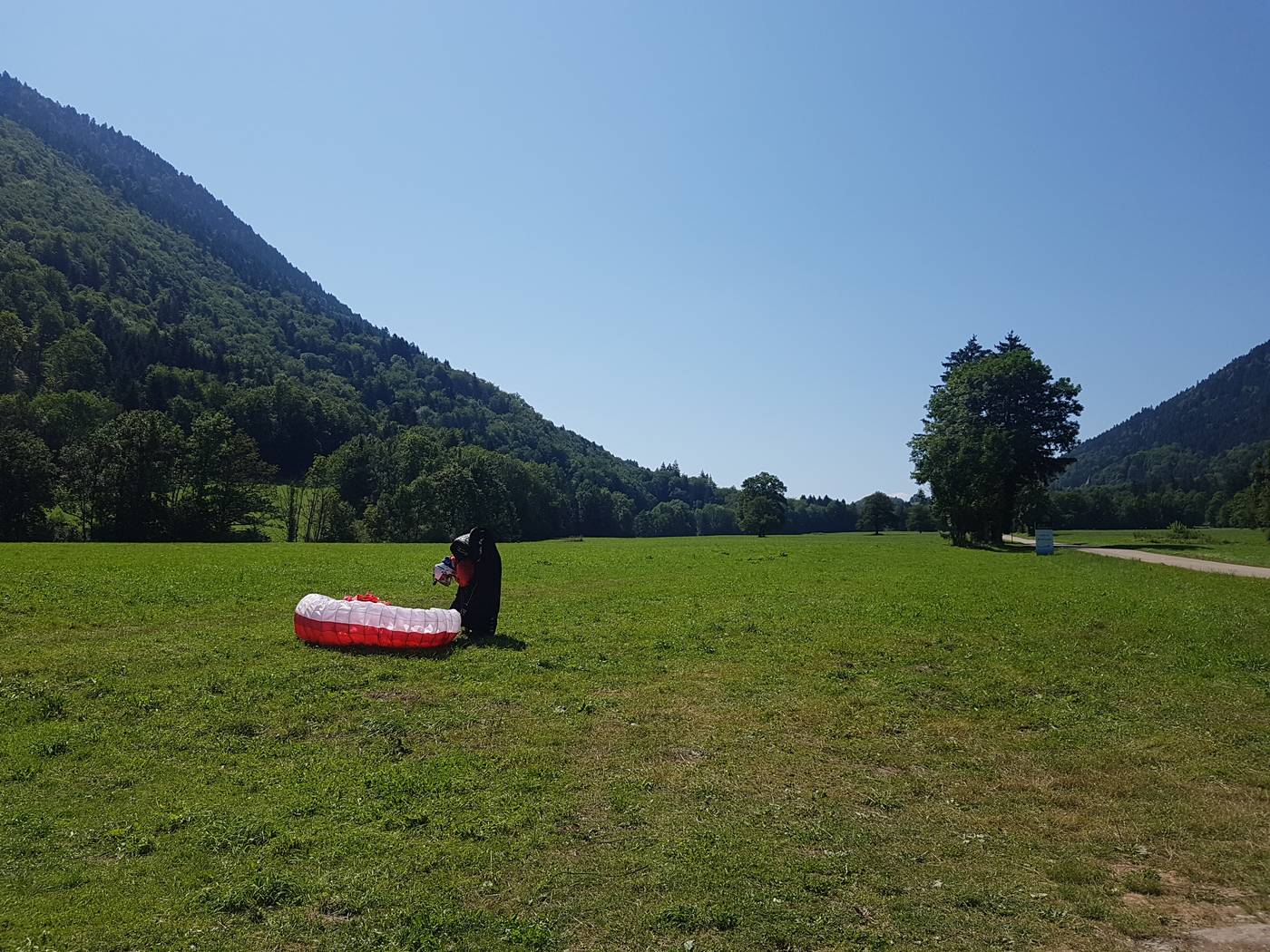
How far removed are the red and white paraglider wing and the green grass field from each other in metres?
0.61

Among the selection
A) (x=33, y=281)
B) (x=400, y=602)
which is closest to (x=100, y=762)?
(x=400, y=602)

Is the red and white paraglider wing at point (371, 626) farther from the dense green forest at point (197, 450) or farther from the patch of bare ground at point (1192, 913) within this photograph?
the dense green forest at point (197, 450)

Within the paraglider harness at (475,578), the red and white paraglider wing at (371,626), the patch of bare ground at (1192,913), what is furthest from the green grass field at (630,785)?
the paraglider harness at (475,578)

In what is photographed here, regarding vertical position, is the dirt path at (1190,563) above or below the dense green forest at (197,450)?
below

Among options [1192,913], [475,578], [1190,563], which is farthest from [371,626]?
[1190,563]

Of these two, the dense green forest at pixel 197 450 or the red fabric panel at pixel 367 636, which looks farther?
the dense green forest at pixel 197 450

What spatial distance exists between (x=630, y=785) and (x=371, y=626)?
30.1 feet

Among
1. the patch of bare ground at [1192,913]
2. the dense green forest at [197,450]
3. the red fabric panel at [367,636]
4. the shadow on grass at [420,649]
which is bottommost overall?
the patch of bare ground at [1192,913]

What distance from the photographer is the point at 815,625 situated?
69.8 ft

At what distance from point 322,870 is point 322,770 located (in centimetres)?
289

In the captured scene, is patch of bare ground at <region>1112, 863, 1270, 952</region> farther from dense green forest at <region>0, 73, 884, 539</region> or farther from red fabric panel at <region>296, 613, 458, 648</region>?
dense green forest at <region>0, 73, 884, 539</region>

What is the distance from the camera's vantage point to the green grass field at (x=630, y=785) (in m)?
6.41

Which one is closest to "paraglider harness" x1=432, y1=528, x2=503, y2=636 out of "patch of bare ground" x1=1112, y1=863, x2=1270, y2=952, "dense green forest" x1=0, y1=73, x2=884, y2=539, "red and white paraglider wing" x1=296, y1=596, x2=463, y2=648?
"red and white paraglider wing" x1=296, y1=596, x2=463, y2=648

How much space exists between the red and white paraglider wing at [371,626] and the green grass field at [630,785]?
611 millimetres
